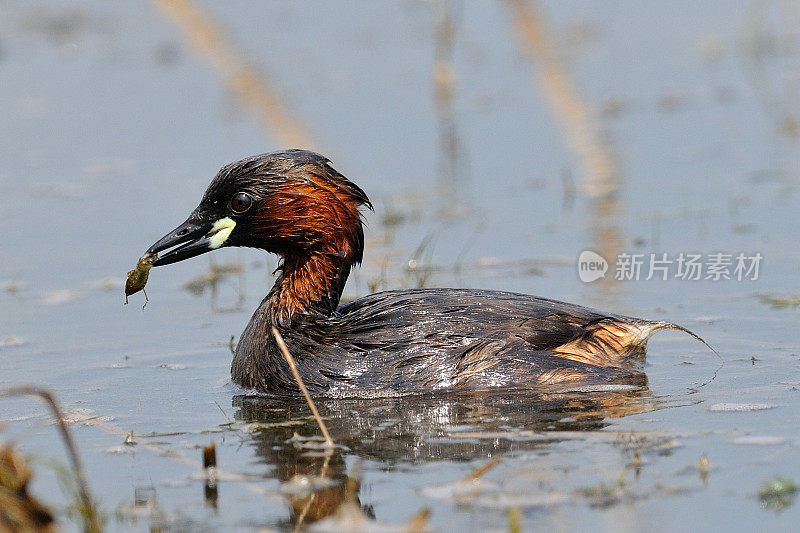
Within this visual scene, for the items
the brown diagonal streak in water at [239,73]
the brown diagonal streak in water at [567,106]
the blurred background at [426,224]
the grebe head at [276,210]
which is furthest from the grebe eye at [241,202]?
the brown diagonal streak in water at [567,106]

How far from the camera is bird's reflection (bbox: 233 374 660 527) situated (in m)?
5.36

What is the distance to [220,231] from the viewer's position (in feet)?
22.7

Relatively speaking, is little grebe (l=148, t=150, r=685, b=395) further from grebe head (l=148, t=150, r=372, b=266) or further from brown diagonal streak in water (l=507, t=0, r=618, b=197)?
A: brown diagonal streak in water (l=507, t=0, r=618, b=197)

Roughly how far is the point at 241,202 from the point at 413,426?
1629 millimetres

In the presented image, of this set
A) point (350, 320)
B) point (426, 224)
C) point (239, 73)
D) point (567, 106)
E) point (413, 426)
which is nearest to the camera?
point (413, 426)

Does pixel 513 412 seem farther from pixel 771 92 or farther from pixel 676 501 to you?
pixel 771 92

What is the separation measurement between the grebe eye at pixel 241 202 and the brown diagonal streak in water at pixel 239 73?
312 centimetres

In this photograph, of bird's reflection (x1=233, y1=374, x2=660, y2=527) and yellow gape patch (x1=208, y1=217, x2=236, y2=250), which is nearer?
bird's reflection (x1=233, y1=374, x2=660, y2=527)
